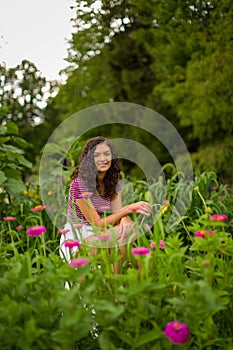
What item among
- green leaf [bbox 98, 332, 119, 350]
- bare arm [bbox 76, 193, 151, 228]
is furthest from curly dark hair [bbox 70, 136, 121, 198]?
green leaf [bbox 98, 332, 119, 350]

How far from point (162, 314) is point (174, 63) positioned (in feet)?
22.0

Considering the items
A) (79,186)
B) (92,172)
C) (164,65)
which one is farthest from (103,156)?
(164,65)

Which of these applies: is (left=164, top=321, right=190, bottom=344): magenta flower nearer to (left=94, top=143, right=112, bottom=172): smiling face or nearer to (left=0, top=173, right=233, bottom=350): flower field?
(left=0, top=173, right=233, bottom=350): flower field

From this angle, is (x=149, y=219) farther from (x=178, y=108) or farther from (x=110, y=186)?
(x=178, y=108)

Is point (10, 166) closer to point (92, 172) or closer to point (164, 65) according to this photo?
point (92, 172)

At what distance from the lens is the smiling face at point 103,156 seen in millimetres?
2486

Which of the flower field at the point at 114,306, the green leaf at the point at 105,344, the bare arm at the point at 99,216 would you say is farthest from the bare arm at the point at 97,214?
the green leaf at the point at 105,344

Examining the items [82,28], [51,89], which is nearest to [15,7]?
[82,28]

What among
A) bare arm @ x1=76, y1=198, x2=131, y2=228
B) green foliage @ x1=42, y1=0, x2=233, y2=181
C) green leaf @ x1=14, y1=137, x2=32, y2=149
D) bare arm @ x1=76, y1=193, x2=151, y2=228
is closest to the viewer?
bare arm @ x1=76, y1=193, x2=151, y2=228

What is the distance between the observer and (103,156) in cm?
251

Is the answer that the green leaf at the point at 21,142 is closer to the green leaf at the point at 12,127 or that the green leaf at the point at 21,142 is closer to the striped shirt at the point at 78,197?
the green leaf at the point at 12,127

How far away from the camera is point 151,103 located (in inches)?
345

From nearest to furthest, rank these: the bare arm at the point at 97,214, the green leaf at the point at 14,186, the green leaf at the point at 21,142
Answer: the bare arm at the point at 97,214, the green leaf at the point at 14,186, the green leaf at the point at 21,142

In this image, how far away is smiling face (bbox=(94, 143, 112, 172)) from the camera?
8.16 feet
